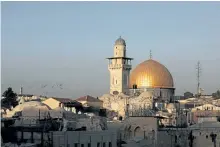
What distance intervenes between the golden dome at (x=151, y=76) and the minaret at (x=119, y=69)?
4.11ft

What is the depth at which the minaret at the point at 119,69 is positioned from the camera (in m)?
61.1

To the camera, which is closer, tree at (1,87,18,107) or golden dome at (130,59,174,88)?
tree at (1,87,18,107)

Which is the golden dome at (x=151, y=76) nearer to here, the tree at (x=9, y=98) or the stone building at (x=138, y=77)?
the stone building at (x=138, y=77)

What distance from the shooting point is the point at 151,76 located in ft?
198

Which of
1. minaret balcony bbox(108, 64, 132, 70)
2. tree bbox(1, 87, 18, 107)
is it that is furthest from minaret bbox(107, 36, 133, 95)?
tree bbox(1, 87, 18, 107)

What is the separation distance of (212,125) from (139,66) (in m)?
24.5

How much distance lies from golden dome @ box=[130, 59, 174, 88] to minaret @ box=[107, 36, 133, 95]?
125 centimetres

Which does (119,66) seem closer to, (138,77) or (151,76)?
(138,77)

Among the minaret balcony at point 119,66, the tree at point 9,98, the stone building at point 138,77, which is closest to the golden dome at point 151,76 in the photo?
the stone building at point 138,77

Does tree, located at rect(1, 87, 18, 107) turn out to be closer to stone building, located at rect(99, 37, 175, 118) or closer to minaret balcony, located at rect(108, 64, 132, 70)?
stone building, located at rect(99, 37, 175, 118)

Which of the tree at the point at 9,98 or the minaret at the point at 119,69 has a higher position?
the minaret at the point at 119,69

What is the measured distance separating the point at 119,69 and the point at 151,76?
164 inches

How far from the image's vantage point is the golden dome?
199 ft

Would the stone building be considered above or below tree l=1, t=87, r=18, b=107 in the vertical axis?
above
